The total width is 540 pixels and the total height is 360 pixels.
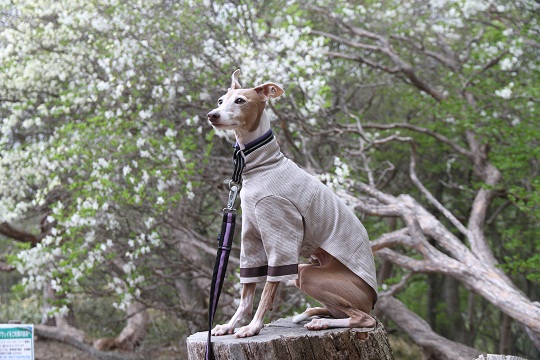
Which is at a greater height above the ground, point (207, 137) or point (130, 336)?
point (207, 137)

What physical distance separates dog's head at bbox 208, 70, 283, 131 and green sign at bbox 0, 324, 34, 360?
3.48 metres

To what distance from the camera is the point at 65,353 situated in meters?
12.3

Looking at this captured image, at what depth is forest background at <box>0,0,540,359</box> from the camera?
7879mm

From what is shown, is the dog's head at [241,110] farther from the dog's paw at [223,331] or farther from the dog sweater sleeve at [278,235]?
the dog's paw at [223,331]

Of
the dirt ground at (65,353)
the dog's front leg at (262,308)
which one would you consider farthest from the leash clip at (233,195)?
the dirt ground at (65,353)

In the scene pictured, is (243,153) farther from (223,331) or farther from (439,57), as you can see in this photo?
(439,57)

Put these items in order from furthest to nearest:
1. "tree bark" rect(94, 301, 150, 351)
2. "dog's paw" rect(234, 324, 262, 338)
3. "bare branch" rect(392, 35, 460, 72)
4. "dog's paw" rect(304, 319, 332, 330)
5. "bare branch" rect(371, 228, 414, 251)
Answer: "tree bark" rect(94, 301, 150, 351)
"bare branch" rect(392, 35, 460, 72)
"bare branch" rect(371, 228, 414, 251)
"dog's paw" rect(304, 319, 332, 330)
"dog's paw" rect(234, 324, 262, 338)

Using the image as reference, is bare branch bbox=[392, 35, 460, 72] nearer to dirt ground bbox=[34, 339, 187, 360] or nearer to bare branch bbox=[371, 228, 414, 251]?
bare branch bbox=[371, 228, 414, 251]

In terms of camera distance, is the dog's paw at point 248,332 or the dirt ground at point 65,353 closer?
the dog's paw at point 248,332

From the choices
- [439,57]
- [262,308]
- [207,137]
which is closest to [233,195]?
[262,308]

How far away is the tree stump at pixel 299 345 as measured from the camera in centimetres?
320

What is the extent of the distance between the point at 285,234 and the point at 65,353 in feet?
34.1

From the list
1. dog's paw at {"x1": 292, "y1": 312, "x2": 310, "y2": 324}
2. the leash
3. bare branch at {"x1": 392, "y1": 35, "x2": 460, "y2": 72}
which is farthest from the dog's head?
bare branch at {"x1": 392, "y1": 35, "x2": 460, "y2": 72}

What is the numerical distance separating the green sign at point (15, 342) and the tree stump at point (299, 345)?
2834 mm
